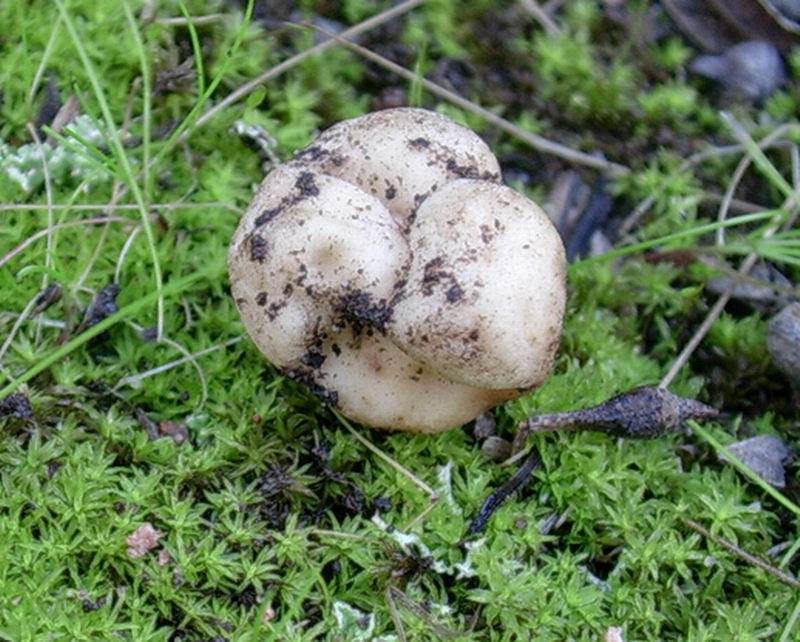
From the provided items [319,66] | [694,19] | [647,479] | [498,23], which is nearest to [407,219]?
[647,479]

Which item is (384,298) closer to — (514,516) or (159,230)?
(514,516)

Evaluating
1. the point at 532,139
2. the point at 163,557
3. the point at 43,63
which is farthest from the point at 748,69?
the point at 163,557

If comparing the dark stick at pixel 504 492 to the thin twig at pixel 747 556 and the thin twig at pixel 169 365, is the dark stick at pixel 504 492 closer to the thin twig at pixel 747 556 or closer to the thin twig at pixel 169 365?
the thin twig at pixel 747 556

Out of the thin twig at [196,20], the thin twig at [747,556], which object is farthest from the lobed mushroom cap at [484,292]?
the thin twig at [196,20]

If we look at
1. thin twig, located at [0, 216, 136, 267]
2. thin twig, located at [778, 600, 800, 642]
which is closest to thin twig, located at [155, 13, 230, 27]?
thin twig, located at [0, 216, 136, 267]

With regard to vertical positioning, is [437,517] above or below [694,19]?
below

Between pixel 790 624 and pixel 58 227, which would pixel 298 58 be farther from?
pixel 790 624
